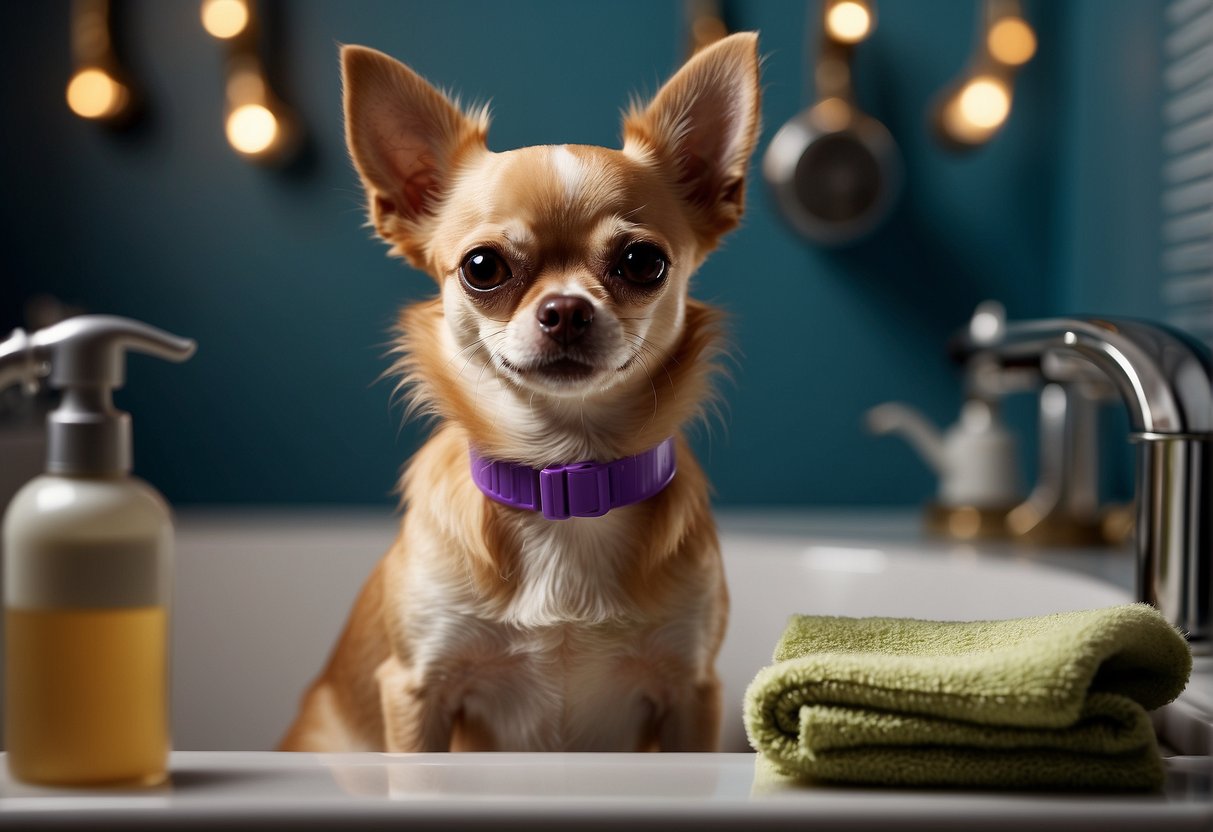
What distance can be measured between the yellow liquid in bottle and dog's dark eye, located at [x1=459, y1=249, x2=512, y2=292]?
214 mm

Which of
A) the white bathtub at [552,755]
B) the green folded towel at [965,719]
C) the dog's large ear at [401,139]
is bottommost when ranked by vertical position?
the white bathtub at [552,755]

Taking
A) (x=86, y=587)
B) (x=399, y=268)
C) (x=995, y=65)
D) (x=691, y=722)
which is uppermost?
(x=995, y=65)

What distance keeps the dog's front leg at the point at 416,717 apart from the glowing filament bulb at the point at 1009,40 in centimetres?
154

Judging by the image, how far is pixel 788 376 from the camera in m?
1.91

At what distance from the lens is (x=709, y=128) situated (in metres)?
0.61

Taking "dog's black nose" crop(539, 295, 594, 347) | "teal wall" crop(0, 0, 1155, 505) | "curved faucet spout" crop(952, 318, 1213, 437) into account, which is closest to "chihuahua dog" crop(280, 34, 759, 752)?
"dog's black nose" crop(539, 295, 594, 347)

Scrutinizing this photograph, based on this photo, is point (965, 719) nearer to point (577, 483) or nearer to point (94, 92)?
point (577, 483)

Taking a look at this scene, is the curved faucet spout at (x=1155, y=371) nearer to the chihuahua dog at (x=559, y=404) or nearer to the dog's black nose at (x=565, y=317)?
the chihuahua dog at (x=559, y=404)

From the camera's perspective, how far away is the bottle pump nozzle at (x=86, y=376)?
45cm

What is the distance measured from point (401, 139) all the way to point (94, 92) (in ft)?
4.74

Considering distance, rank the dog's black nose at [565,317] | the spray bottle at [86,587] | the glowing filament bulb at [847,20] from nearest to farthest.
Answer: the spray bottle at [86,587], the dog's black nose at [565,317], the glowing filament bulb at [847,20]

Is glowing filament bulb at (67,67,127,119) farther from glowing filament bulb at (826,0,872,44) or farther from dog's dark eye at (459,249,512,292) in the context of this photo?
dog's dark eye at (459,249,512,292)

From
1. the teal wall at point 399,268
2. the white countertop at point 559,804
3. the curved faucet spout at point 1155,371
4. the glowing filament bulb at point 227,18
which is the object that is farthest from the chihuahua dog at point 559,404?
the glowing filament bulb at point 227,18

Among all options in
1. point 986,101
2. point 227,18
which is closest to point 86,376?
point 227,18
